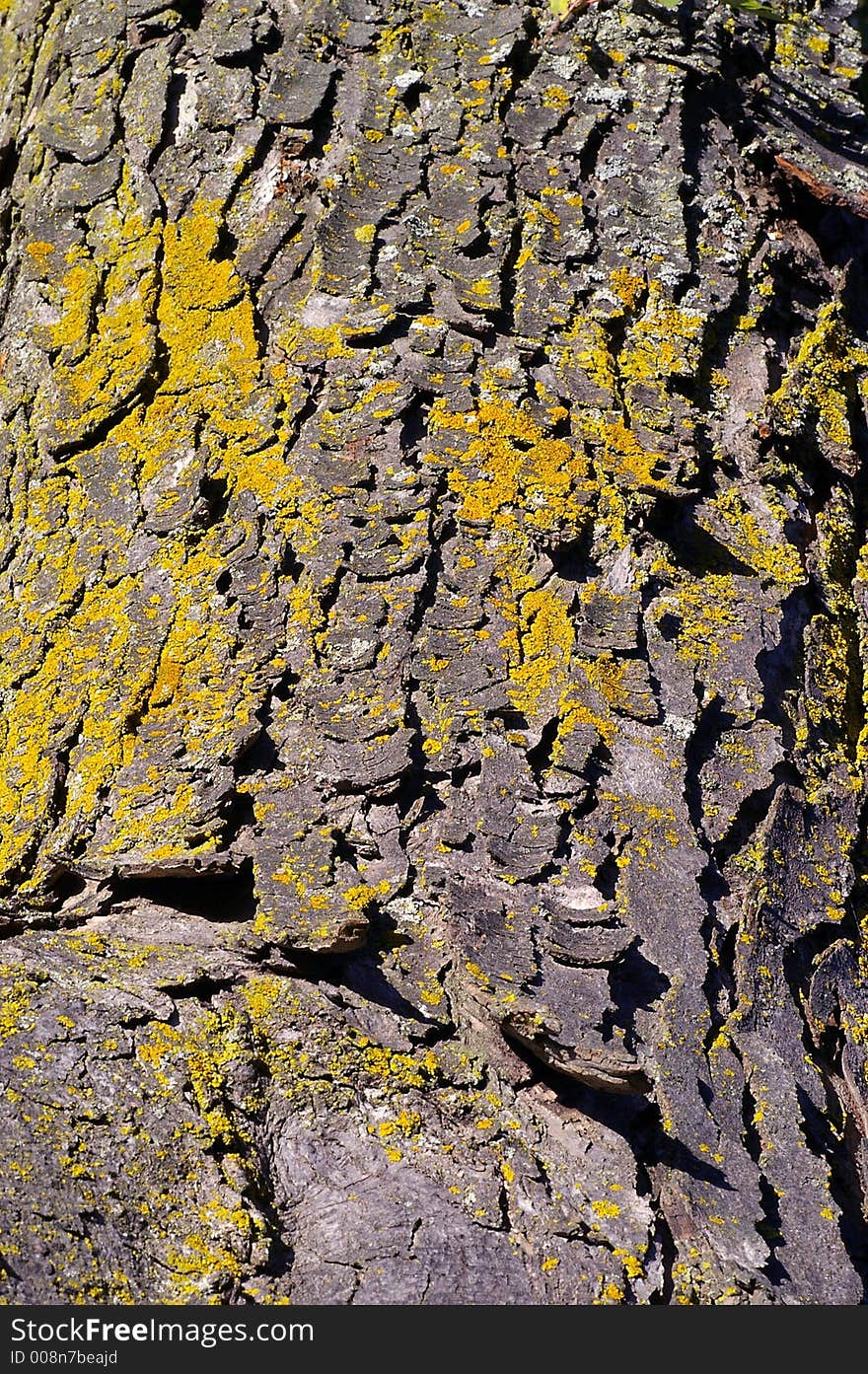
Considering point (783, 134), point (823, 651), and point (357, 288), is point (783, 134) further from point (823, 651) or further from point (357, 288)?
point (823, 651)

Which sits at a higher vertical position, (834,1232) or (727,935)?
(727,935)

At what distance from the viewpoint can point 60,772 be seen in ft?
5.73

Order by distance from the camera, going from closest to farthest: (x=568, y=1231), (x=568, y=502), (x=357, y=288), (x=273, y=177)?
(x=568, y=1231)
(x=568, y=502)
(x=357, y=288)
(x=273, y=177)

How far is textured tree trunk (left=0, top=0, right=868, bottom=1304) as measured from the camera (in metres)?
1.39

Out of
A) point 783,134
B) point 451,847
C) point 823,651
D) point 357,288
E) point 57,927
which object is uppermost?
point 783,134

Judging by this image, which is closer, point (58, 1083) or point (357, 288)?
point (58, 1083)

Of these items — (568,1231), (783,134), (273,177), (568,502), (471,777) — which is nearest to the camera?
(568,1231)

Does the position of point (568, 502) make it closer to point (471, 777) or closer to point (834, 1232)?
point (471, 777)

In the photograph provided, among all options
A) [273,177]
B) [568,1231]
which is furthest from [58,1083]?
[273,177]

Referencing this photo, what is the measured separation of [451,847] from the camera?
1607mm

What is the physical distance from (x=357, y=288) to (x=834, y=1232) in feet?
5.01

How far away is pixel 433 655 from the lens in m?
1.72

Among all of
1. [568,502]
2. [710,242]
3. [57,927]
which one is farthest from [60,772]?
[710,242]

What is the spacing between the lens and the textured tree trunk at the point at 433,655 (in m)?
1.39
